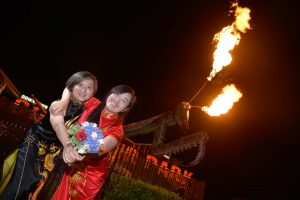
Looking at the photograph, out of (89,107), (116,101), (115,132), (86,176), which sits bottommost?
(86,176)

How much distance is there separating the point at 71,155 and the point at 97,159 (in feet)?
1.69

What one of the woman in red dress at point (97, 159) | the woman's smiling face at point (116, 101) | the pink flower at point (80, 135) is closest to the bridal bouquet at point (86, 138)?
the pink flower at point (80, 135)

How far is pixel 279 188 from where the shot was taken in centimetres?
2242

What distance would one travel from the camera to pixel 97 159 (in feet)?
9.70

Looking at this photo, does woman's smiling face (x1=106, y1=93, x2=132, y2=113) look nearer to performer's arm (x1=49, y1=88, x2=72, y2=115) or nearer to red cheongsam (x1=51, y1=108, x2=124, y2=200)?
red cheongsam (x1=51, y1=108, x2=124, y2=200)

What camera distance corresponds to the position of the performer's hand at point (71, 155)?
8.00ft

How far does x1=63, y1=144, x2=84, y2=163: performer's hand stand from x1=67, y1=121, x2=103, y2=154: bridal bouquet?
0.07 m

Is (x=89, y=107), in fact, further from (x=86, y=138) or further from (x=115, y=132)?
(x=86, y=138)

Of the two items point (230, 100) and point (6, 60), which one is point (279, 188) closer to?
point (230, 100)

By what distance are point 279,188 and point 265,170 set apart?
7.18ft

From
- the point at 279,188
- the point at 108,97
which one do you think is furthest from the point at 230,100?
the point at 279,188

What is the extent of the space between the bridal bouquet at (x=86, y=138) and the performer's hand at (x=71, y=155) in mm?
68

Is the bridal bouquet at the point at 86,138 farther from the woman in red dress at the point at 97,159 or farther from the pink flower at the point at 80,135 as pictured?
the woman in red dress at the point at 97,159

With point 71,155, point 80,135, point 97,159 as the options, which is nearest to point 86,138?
point 80,135
